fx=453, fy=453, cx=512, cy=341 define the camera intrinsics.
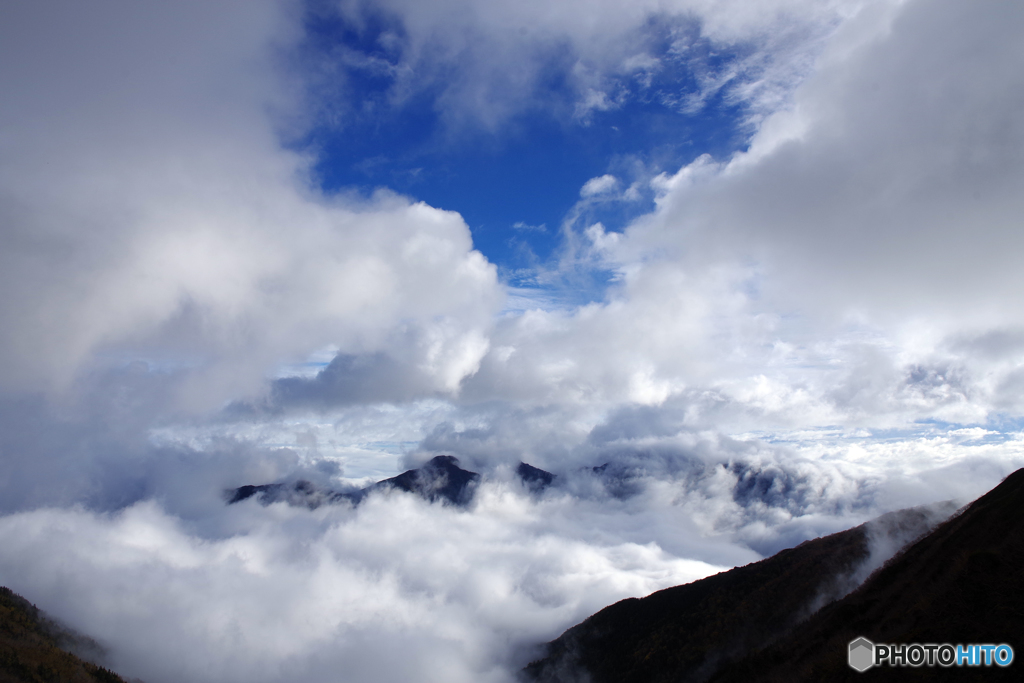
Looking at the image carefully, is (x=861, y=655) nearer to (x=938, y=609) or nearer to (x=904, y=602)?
(x=938, y=609)

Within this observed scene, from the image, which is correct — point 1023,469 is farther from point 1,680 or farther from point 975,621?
point 1,680

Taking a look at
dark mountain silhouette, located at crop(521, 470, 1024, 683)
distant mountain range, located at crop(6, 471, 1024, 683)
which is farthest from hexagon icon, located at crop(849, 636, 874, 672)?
dark mountain silhouette, located at crop(521, 470, 1024, 683)

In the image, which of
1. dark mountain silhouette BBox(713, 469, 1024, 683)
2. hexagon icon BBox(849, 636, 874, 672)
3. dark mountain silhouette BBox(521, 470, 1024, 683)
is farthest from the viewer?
hexagon icon BBox(849, 636, 874, 672)

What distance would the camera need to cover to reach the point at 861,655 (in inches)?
2206

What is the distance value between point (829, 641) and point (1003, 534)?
31391 millimetres

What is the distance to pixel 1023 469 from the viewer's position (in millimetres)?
106562

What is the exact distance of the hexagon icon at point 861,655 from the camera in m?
53.6

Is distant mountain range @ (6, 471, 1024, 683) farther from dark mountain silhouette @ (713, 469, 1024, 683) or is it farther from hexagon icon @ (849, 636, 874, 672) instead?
hexagon icon @ (849, 636, 874, 672)

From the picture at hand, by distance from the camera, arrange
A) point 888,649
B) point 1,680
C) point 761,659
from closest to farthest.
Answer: point 888,649, point 761,659, point 1,680

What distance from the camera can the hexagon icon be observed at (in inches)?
2112

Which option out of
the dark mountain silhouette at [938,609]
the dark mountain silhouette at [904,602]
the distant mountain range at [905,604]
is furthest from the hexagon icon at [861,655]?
the dark mountain silhouette at [938,609]

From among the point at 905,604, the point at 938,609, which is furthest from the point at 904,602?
the point at 938,609

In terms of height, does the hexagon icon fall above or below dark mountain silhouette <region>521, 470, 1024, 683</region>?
below

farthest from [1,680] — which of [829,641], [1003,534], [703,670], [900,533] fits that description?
[900,533]
